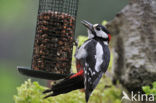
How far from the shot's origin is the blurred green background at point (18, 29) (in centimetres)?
1295

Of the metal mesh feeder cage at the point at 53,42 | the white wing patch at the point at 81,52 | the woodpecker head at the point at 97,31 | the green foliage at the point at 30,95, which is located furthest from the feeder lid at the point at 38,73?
the woodpecker head at the point at 97,31

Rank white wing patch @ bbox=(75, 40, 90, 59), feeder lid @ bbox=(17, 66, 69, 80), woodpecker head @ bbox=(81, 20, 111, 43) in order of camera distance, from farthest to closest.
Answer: woodpecker head @ bbox=(81, 20, 111, 43), white wing patch @ bbox=(75, 40, 90, 59), feeder lid @ bbox=(17, 66, 69, 80)

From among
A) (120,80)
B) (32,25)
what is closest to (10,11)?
(32,25)

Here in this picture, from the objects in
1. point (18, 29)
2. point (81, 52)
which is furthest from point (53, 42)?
point (18, 29)

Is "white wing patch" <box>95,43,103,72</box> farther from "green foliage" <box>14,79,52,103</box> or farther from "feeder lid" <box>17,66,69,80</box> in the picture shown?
"green foliage" <box>14,79,52,103</box>

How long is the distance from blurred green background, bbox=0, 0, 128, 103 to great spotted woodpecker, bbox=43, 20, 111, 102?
21.8 ft

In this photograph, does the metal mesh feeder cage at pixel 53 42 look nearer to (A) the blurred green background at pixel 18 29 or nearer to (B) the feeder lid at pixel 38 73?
(B) the feeder lid at pixel 38 73

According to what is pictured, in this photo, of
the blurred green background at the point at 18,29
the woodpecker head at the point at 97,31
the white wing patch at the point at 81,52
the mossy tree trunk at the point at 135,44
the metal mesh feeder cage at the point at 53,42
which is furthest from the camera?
the blurred green background at the point at 18,29

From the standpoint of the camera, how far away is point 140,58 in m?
6.26

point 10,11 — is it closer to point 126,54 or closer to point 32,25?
point 32,25

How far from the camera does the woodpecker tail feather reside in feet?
17.0

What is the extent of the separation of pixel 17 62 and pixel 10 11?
Answer: 1890mm

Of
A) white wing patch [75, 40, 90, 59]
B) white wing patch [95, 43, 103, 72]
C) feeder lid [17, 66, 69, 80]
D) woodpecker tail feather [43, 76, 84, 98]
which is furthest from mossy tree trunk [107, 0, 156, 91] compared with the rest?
feeder lid [17, 66, 69, 80]

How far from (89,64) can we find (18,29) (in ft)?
34.4
